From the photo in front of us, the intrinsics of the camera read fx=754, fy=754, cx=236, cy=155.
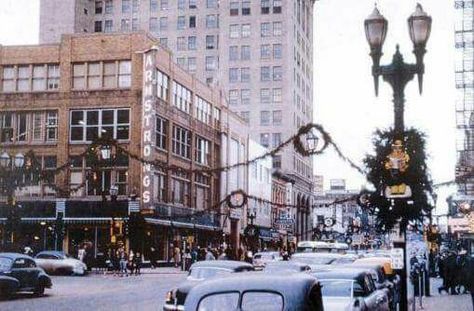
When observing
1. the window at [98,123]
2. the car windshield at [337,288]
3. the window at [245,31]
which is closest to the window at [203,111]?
the window at [98,123]

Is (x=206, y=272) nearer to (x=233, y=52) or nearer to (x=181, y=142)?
(x=181, y=142)

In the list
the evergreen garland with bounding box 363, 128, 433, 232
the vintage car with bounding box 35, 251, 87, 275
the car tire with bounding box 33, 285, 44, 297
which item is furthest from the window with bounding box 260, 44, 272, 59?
the evergreen garland with bounding box 363, 128, 433, 232

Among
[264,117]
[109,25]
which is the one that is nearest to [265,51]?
[264,117]

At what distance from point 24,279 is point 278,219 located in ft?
189

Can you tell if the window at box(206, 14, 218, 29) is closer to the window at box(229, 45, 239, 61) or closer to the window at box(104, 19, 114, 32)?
the window at box(229, 45, 239, 61)

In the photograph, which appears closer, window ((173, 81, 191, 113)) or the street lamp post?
the street lamp post

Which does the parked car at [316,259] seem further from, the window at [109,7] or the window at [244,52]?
the window at [109,7]

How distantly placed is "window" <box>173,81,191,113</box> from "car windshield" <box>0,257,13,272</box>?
3302 centimetres

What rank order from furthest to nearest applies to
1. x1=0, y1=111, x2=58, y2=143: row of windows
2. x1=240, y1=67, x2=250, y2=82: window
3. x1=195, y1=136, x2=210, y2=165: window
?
1. x1=240, y1=67, x2=250, y2=82: window
2. x1=195, y1=136, x2=210, y2=165: window
3. x1=0, y1=111, x2=58, y2=143: row of windows

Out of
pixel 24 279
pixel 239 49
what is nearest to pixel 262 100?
pixel 239 49

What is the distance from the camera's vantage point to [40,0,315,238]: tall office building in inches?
3920

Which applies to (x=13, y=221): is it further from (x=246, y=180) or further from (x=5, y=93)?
(x=246, y=180)

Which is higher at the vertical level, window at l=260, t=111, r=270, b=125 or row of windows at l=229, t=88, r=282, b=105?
row of windows at l=229, t=88, r=282, b=105

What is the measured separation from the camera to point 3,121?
53344mm
